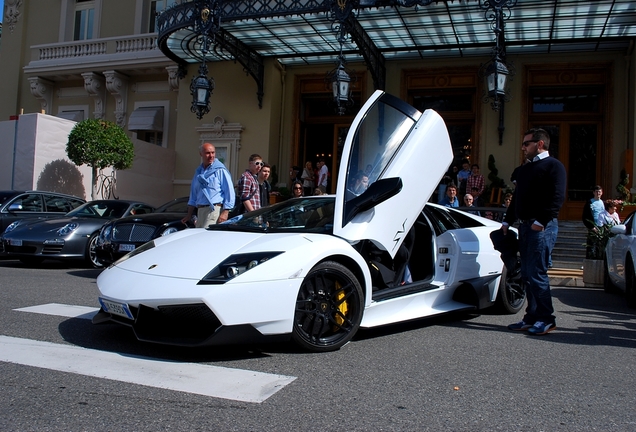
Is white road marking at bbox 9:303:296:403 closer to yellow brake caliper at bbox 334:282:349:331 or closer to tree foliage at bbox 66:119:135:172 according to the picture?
yellow brake caliper at bbox 334:282:349:331

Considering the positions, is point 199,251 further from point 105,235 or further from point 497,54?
point 497,54

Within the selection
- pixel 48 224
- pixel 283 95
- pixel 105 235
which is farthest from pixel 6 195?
pixel 283 95

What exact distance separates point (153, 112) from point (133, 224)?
1160cm

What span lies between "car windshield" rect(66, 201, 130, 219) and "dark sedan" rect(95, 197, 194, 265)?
2095 millimetres

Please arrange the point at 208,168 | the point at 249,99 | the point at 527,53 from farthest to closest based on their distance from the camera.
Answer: the point at 249,99, the point at 527,53, the point at 208,168

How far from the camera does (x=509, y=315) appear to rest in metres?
6.11

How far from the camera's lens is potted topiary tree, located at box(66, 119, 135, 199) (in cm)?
1569

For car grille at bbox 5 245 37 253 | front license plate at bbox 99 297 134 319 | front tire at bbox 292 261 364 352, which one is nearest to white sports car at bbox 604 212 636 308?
front tire at bbox 292 261 364 352

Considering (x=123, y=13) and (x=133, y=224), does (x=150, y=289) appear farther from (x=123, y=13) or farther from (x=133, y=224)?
(x=123, y=13)

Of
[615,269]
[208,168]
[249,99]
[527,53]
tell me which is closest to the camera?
[208,168]

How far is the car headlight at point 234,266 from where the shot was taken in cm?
370

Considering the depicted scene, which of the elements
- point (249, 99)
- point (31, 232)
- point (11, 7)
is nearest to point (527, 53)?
point (249, 99)

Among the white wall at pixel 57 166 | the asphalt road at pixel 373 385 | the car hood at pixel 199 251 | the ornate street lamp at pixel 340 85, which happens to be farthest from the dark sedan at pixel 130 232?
the white wall at pixel 57 166

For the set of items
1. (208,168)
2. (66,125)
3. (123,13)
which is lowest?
(208,168)
